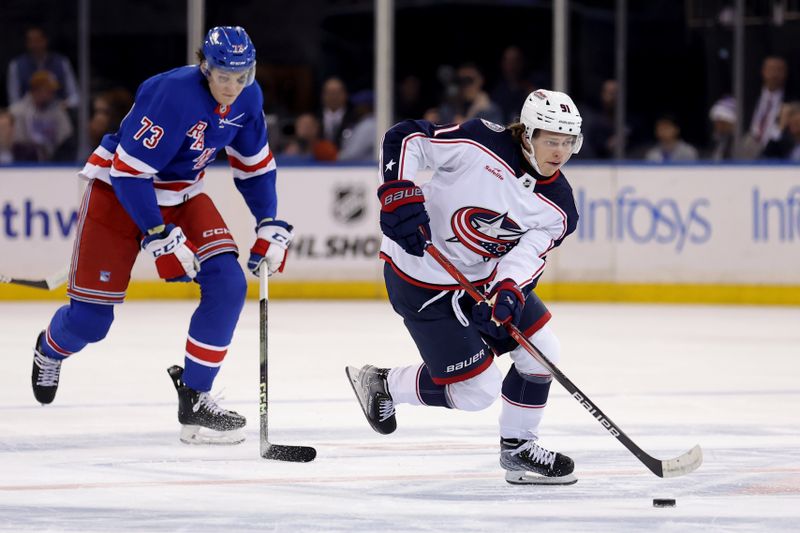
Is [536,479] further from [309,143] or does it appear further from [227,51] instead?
[309,143]

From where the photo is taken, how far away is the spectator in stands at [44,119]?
391 inches

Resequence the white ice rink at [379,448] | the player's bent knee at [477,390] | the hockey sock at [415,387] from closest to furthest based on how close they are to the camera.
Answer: the white ice rink at [379,448], the player's bent knee at [477,390], the hockey sock at [415,387]

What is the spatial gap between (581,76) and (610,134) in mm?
391

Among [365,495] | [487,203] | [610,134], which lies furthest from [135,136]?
[610,134]

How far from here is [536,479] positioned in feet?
13.5

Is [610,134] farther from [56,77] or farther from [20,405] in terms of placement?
[20,405]

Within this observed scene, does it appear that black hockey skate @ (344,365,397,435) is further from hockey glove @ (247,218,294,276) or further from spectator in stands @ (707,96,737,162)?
spectator in stands @ (707,96,737,162)

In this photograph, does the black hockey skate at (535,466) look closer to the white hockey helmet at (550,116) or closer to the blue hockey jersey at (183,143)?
the white hockey helmet at (550,116)

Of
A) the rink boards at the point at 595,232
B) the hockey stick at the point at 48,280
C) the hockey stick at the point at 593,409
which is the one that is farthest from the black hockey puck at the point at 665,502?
the rink boards at the point at 595,232

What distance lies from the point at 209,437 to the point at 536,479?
107 cm

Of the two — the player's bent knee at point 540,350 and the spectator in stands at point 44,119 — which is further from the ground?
the spectator in stands at point 44,119

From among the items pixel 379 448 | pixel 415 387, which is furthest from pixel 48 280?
pixel 415 387

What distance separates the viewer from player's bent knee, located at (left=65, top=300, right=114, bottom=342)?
5000 millimetres

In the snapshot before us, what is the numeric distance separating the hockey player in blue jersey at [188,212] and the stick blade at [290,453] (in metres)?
0.34
